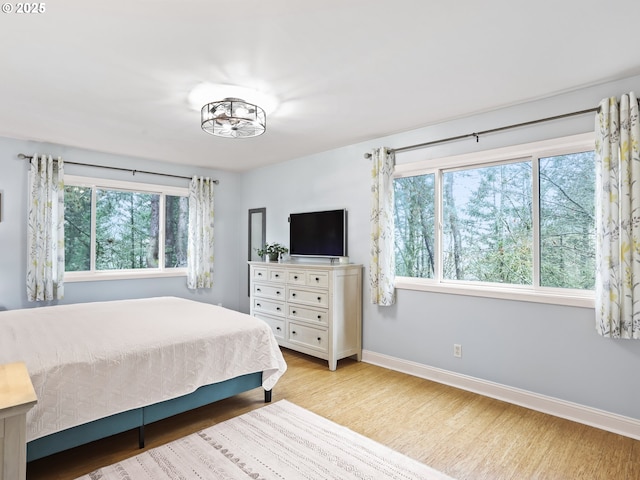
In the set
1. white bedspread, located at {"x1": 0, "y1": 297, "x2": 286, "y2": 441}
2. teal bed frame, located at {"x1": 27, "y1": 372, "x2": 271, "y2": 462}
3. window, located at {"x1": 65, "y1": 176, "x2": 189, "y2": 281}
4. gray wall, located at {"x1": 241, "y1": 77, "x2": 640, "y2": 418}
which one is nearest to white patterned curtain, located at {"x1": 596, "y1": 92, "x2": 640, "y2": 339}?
gray wall, located at {"x1": 241, "y1": 77, "x2": 640, "y2": 418}

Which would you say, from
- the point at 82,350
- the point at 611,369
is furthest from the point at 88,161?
the point at 611,369

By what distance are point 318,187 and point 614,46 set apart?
123 inches

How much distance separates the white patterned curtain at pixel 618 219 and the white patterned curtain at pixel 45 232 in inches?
208

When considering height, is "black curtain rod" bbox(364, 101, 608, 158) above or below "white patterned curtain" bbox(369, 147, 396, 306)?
above

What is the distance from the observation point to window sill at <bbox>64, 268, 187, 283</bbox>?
4.47 meters

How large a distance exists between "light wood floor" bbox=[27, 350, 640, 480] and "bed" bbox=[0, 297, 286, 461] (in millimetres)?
208

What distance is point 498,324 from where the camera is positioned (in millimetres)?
3105

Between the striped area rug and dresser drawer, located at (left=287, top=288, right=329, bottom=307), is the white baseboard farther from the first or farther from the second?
the striped area rug

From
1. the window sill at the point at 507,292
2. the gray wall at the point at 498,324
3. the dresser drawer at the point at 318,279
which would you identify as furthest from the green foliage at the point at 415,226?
the dresser drawer at the point at 318,279

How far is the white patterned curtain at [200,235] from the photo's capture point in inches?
211

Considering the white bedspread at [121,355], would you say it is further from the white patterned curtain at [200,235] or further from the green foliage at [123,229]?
the white patterned curtain at [200,235]

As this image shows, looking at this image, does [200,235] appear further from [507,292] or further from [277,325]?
[507,292]

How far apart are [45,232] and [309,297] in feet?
10.1

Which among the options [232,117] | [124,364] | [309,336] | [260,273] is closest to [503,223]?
[309,336]
